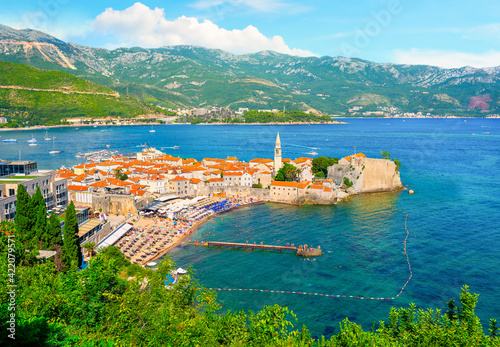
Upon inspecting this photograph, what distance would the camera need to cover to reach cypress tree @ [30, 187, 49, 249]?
69.9 feet

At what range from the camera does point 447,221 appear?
39.8 m

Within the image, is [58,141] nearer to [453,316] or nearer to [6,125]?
[6,125]

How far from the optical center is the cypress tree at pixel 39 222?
21297mm

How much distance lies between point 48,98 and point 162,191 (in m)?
151

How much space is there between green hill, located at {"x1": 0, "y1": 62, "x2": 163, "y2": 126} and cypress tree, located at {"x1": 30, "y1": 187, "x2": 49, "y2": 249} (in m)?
151

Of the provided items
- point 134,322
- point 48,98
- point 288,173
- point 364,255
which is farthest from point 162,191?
point 48,98

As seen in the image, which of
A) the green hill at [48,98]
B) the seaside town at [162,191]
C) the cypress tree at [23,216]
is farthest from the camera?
the green hill at [48,98]

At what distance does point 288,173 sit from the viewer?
54781 millimetres

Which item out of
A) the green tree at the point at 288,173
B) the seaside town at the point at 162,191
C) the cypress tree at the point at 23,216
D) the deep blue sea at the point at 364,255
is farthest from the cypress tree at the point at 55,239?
the green tree at the point at 288,173

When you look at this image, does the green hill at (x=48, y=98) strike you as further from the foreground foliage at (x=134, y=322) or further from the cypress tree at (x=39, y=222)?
the foreground foliage at (x=134, y=322)

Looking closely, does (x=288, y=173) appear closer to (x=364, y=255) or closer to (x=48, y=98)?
(x=364, y=255)

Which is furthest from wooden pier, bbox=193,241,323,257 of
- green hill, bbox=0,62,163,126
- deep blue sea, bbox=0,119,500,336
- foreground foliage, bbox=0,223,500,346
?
green hill, bbox=0,62,163,126

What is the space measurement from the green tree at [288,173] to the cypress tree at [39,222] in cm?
3637

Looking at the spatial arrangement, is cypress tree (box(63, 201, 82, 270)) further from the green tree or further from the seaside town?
the green tree
